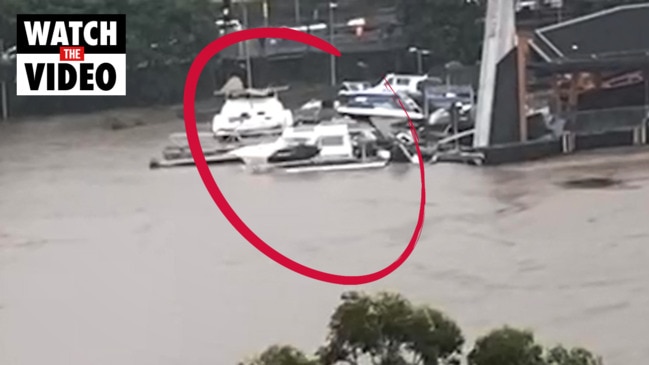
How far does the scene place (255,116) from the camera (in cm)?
222

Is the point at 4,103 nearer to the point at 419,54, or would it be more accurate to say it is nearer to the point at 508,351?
the point at 419,54

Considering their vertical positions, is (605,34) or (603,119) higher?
(605,34)

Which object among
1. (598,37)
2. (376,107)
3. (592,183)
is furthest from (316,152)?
(598,37)

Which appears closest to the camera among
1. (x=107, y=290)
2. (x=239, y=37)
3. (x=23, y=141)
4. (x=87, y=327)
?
(x=87, y=327)

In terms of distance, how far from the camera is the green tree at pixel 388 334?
1.07m

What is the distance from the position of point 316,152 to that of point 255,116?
0.39 ft

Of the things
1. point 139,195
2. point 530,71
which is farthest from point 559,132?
point 139,195

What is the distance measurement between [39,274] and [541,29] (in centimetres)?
96

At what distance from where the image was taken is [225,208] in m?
2.03

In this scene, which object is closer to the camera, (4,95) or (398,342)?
(398,342)

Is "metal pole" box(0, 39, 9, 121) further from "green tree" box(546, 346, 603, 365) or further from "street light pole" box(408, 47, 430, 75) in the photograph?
"green tree" box(546, 346, 603, 365)

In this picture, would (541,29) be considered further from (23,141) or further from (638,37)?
(23,141)

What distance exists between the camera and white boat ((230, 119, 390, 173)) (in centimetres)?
216

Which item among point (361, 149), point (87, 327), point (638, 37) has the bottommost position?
point (87, 327)
